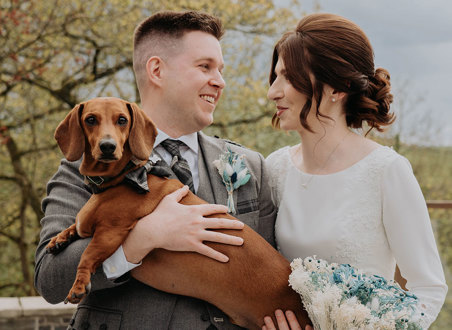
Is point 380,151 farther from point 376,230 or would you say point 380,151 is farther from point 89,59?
point 89,59

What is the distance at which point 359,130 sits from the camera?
2789 millimetres

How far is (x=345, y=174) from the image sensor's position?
256cm

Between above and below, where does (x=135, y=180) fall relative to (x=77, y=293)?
above

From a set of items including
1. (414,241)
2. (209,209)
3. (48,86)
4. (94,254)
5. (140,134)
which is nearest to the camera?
(94,254)


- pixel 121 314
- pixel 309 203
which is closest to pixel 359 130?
pixel 309 203

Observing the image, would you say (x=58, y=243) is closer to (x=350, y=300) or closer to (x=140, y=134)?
(x=140, y=134)

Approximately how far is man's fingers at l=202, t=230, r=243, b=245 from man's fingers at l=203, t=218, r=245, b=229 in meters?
0.03

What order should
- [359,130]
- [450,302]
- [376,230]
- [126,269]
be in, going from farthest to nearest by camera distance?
[450,302] < [359,130] < [376,230] < [126,269]

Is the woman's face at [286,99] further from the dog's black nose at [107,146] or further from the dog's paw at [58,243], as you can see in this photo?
the dog's paw at [58,243]

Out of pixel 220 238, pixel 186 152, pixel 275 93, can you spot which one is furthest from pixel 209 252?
pixel 275 93

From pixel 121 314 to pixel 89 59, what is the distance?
5176mm

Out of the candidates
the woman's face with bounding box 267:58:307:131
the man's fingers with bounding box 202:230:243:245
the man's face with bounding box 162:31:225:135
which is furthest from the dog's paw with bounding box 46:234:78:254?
the woman's face with bounding box 267:58:307:131

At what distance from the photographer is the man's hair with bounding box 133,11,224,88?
2.73m

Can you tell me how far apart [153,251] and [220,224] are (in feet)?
0.98
